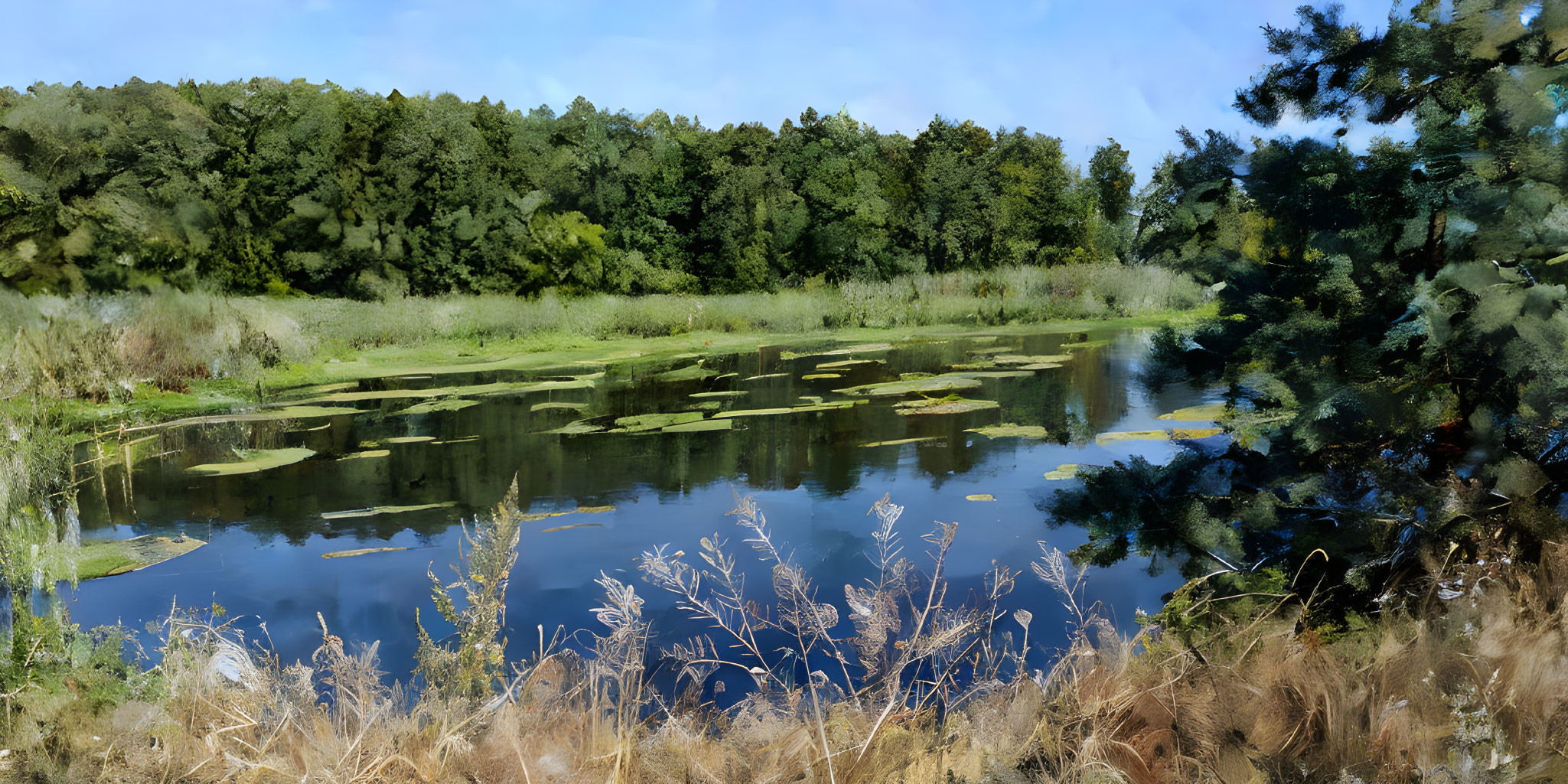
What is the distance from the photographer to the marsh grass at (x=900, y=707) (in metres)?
1.95

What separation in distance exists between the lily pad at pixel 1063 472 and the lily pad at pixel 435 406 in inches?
133

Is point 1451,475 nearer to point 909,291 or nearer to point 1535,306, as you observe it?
point 1535,306

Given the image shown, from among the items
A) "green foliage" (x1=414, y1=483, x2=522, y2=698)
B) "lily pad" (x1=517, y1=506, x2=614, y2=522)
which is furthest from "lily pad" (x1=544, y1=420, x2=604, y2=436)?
"green foliage" (x1=414, y1=483, x2=522, y2=698)

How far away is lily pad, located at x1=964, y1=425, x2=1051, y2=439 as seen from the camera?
4.51 meters

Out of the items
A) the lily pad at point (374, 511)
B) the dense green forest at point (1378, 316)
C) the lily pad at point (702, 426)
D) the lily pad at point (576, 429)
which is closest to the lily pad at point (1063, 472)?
the dense green forest at point (1378, 316)

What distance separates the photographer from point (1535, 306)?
6.47 feet

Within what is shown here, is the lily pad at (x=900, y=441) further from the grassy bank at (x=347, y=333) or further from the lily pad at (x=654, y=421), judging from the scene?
the lily pad at (x=654, y=421)

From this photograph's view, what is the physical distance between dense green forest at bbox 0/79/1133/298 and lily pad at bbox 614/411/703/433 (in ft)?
2.50

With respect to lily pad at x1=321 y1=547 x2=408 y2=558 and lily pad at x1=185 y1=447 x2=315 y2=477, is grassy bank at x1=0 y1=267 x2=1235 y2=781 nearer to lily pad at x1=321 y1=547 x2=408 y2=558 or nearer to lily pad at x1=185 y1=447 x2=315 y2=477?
lily pad at x1=185 y1=447 x2=315 y2=477

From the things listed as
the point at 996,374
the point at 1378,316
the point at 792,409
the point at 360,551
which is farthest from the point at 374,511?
the point at 996,374

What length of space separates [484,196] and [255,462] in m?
1.66

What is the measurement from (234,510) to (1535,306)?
168 inches

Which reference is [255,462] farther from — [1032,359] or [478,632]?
[1032,359]

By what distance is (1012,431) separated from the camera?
4.59m
